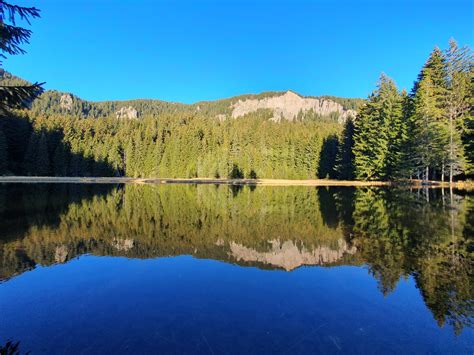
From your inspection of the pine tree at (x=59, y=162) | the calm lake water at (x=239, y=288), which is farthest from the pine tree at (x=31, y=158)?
the calm lake water at (x=239, y=288)

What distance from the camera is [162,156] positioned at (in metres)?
93.9

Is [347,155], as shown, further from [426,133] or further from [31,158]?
[31,158]

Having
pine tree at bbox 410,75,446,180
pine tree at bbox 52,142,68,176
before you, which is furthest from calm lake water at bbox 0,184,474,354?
pine tree at bbox 52,142,68,176

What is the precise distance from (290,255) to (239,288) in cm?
343

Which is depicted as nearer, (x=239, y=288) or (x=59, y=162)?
(x=239, y=288)

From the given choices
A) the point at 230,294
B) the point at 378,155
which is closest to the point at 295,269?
the point at 230,294

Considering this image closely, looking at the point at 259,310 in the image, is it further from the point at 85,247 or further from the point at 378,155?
the point at 378,155

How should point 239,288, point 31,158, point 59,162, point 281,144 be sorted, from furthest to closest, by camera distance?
point 281,144 < point 59,162 < point 31,158 < point 239,288

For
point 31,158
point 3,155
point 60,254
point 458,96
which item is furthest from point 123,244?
point 31,158

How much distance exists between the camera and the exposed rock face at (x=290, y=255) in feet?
32.6

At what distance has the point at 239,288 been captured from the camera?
7684 mm

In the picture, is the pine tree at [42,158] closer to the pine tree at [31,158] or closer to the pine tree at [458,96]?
the pine tree at [31,158]

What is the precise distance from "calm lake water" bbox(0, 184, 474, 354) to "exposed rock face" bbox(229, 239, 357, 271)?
0.13 ft

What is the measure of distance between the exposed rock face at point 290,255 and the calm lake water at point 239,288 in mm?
38
